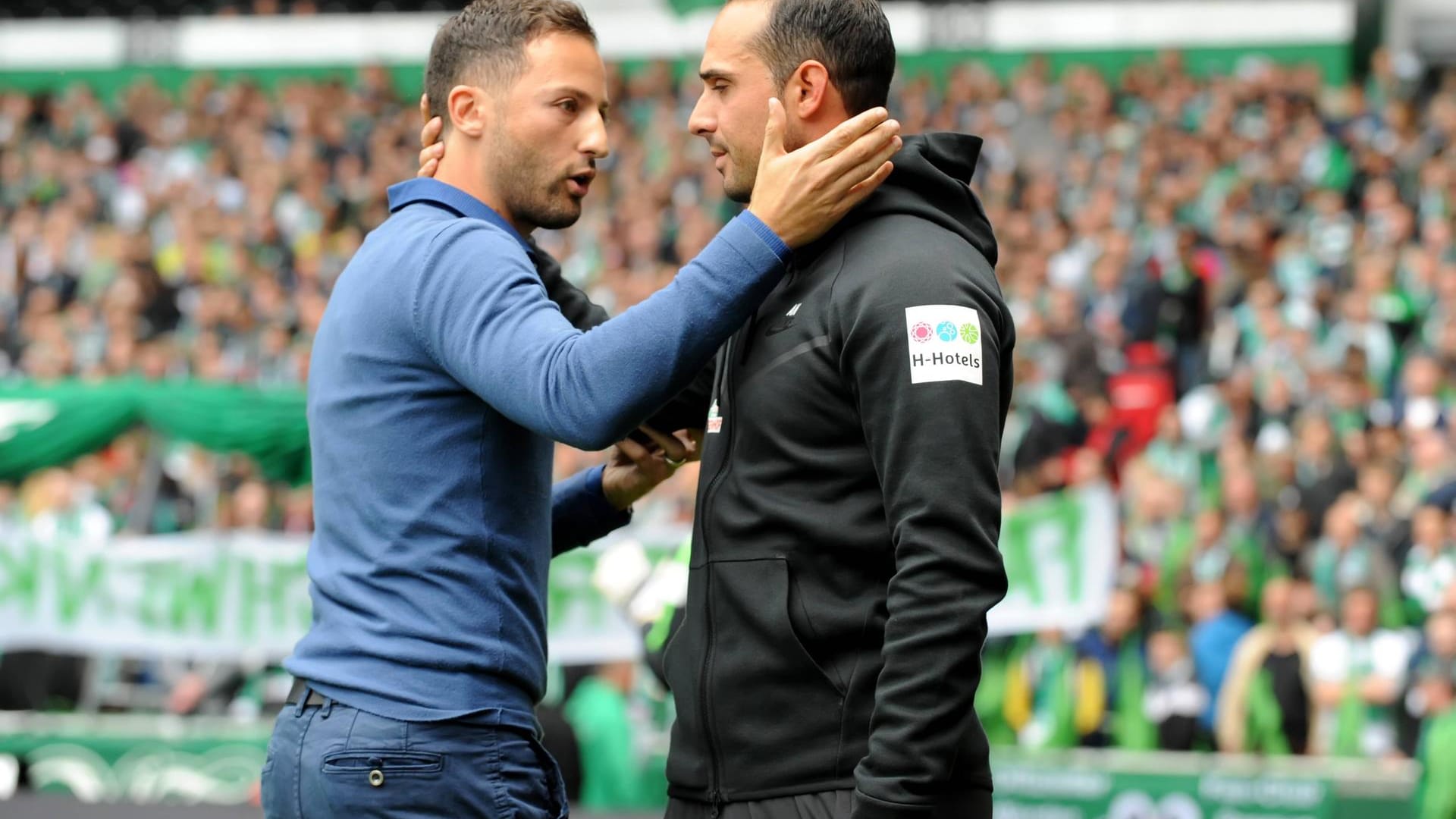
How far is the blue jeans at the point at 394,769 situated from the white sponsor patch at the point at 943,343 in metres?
0.95

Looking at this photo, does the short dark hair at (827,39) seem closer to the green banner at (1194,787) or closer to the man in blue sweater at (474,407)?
the man in blue sweater at (474,407)

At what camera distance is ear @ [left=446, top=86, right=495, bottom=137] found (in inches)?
132

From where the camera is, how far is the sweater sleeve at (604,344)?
2.90 m

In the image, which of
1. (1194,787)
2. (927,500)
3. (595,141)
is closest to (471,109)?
(595,141)

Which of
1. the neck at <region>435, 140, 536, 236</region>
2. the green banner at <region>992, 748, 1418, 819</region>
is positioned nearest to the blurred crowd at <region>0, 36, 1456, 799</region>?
the green banner at <region>992, 748, 1418, 819</region>

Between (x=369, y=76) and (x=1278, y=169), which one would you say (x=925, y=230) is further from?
(x=369, y=76)

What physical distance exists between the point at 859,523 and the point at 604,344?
19.2 inches

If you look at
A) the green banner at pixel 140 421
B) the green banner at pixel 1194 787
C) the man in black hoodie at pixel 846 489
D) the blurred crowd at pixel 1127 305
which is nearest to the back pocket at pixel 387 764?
the man in black hoodie at pixel 846 489

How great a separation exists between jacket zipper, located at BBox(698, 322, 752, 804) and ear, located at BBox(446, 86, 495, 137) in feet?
2.03

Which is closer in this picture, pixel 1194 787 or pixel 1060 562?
pixel 1194 787

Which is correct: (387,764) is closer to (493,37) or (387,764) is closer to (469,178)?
(469,178)

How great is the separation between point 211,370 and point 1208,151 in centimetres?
846

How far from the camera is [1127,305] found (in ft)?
44.9

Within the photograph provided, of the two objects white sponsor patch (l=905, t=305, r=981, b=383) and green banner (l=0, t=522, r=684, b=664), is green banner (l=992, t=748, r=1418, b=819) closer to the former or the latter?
green banner (l=0, t=522, r=684, b=664)
